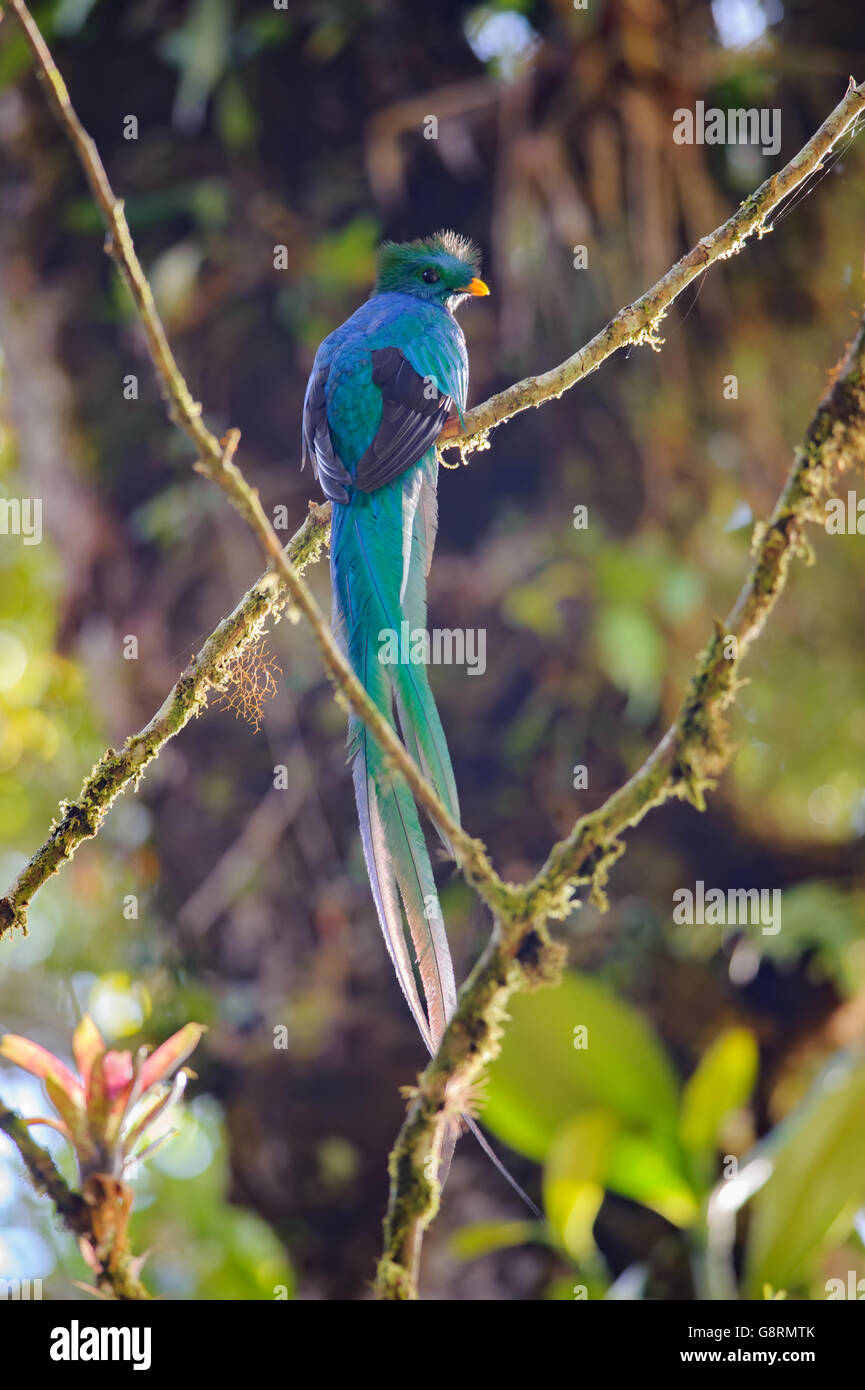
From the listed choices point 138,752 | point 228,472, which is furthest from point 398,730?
point 228,472

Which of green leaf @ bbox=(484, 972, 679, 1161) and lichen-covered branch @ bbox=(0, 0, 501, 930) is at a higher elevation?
lichen-covered branch @ bbox=(0, 0, 501, 930)

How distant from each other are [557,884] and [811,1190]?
113 cm

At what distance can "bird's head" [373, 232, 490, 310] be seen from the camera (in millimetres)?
2125

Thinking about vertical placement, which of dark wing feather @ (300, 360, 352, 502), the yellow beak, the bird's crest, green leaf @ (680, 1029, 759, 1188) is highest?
the bird's crest

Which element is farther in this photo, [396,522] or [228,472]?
[396,522]

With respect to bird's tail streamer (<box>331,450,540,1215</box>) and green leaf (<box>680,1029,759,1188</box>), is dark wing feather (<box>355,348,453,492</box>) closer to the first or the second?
bird's tail streamer (<box>331,450,540,1215</box>)

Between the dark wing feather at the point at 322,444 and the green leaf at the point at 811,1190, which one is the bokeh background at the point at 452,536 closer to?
the green leaf at the point at 811,1190

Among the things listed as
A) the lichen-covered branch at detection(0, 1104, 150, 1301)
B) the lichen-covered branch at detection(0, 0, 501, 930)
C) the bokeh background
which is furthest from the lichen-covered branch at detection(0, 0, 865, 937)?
the bokeh background

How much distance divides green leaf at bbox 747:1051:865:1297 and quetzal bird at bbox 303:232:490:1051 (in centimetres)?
71

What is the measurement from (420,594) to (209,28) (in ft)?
7.78

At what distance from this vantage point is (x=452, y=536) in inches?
124

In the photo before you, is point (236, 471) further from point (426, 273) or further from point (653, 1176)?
point (653, 1176)

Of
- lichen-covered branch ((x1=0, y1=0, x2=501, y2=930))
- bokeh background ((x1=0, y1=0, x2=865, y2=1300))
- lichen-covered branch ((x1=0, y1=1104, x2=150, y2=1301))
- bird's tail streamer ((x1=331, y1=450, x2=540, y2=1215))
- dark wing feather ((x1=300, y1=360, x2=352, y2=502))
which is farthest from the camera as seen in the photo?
bokeh background ((x1=0, y1=0, x2=865, y2=1300))

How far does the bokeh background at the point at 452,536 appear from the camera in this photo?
2916 millimetres
